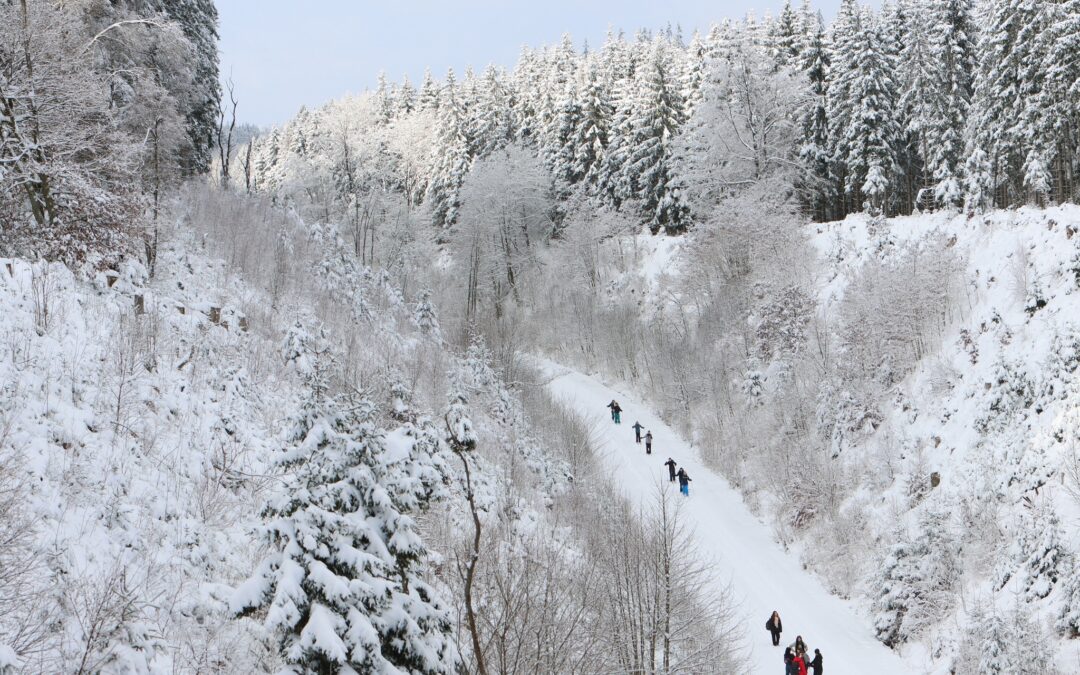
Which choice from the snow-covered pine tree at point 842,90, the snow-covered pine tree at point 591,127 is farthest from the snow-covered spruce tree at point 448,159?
the snow-covered pine tree at point 842,90

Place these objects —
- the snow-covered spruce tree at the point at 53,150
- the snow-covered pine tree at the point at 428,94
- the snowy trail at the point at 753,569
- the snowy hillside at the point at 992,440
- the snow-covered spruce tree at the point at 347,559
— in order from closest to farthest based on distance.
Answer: the snow-covered spruce tree at the point at 347,559 → the snow-covered spruce tree at the point at 53,150 → the snowy hillside at the point at 992,440 → the snowy trail at the point at 753,569 → the snow-covered pine tree at the point at 428,94

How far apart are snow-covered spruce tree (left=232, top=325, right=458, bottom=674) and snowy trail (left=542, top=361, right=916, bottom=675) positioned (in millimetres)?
11840

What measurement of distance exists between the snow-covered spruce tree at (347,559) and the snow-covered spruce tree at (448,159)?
51790 millimetres

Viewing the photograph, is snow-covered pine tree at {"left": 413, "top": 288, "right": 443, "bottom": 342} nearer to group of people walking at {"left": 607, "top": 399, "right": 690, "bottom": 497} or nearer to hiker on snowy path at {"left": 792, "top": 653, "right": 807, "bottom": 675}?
group of people walking at {"left": 607, "top": 399, "right": 690, "bottom": 497}

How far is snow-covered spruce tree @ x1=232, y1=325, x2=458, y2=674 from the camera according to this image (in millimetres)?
6695

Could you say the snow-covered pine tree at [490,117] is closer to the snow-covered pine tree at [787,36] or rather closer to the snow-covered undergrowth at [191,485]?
the snow-covered pine tree at [787,36]

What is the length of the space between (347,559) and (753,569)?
58.8 ft

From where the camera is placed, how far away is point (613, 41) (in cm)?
6044

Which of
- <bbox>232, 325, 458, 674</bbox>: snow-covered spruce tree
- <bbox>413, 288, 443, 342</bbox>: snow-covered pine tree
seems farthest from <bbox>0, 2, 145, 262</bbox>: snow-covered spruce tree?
<bbox>413, 288, 443, 342</bbox>: snow-covered pine tree

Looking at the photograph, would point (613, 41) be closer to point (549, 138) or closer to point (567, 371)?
point (549, 138)

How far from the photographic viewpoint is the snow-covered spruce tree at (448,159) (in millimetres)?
59625

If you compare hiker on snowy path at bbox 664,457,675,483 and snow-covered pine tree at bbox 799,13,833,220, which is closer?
hiker on snowy path at bbox 664,457,675,483

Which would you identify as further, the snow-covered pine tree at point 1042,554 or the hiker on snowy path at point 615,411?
the hiker on snowy path at point 615,411

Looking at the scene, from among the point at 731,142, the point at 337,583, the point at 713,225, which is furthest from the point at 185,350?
the point at 731,142
